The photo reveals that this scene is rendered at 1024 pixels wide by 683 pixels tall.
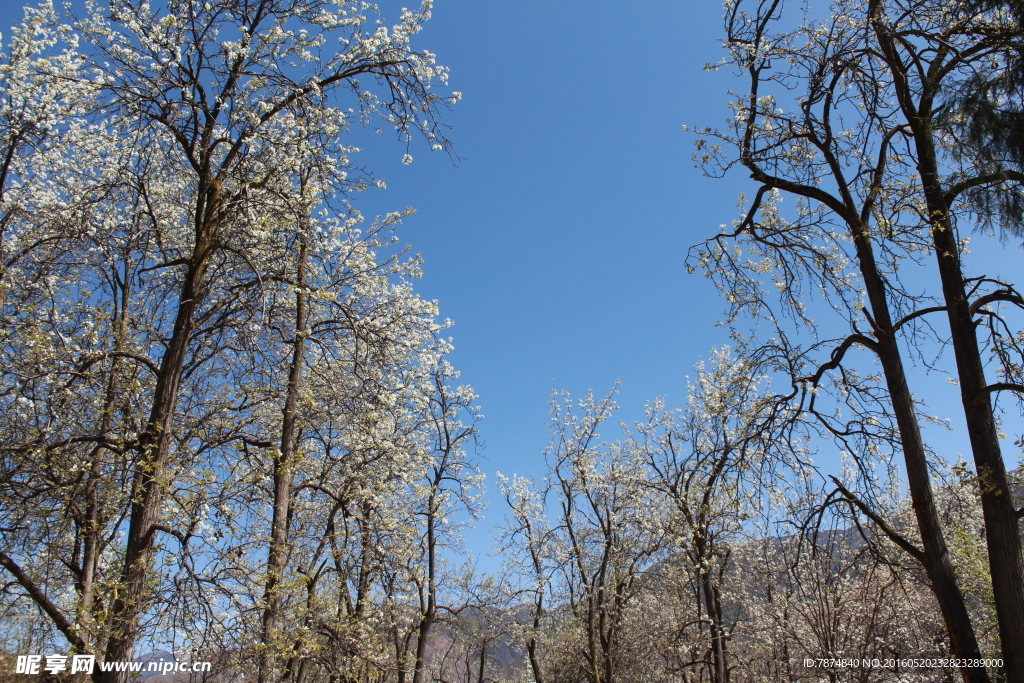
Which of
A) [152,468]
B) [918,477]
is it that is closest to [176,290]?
[152,468]

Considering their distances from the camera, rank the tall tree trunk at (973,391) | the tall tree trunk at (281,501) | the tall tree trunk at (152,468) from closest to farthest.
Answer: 1. the tall tree trunk at (152,468)
2. the tall tree trunk at (973,391)
3. the tall tree trunk at (281,501)

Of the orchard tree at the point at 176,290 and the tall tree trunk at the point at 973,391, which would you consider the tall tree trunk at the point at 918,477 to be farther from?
the orchard tree at the point at 176,290

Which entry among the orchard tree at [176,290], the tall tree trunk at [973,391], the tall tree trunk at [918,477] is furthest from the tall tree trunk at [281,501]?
the tall tree trunk at [973,391]

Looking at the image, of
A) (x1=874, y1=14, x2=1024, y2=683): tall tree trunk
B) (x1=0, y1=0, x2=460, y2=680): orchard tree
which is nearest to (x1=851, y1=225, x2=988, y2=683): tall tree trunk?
(x1=874, y1=14, x2=1024, y2=683): tall tree trunk

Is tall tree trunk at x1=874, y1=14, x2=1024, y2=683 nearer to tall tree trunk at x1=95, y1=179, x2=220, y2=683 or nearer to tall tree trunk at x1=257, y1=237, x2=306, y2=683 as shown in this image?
tall tree trunk at x1=257, y1=237, x2=306, y2=683

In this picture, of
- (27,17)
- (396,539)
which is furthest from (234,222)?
(396,539)

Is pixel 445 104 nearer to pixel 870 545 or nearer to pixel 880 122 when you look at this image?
pixel 880 122

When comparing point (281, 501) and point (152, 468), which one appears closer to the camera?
point (152, 468)

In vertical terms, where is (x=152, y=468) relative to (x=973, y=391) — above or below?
below

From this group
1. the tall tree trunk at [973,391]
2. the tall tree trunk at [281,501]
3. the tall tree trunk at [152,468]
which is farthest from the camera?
the tall tree trunk at [281,501]

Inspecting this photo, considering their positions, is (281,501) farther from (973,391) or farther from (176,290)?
(973,391)

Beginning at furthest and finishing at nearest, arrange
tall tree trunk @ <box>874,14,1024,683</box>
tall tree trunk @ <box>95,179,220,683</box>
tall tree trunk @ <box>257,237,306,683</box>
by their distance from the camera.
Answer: tall tree trunk @ <box>257,237,306,683</box> → tall tree trunk @ <box>874,14,1024,683</box> → tall tree trunk @ <box>95,179,220,683</box>

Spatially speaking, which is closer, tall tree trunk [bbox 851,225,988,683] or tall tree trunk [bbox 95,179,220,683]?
tall tree trunk [bbox 95,179,220,683]

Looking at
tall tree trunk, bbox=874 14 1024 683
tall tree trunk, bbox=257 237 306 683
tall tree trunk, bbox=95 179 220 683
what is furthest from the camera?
tall tree trunk, bbox=257 237 306 683
